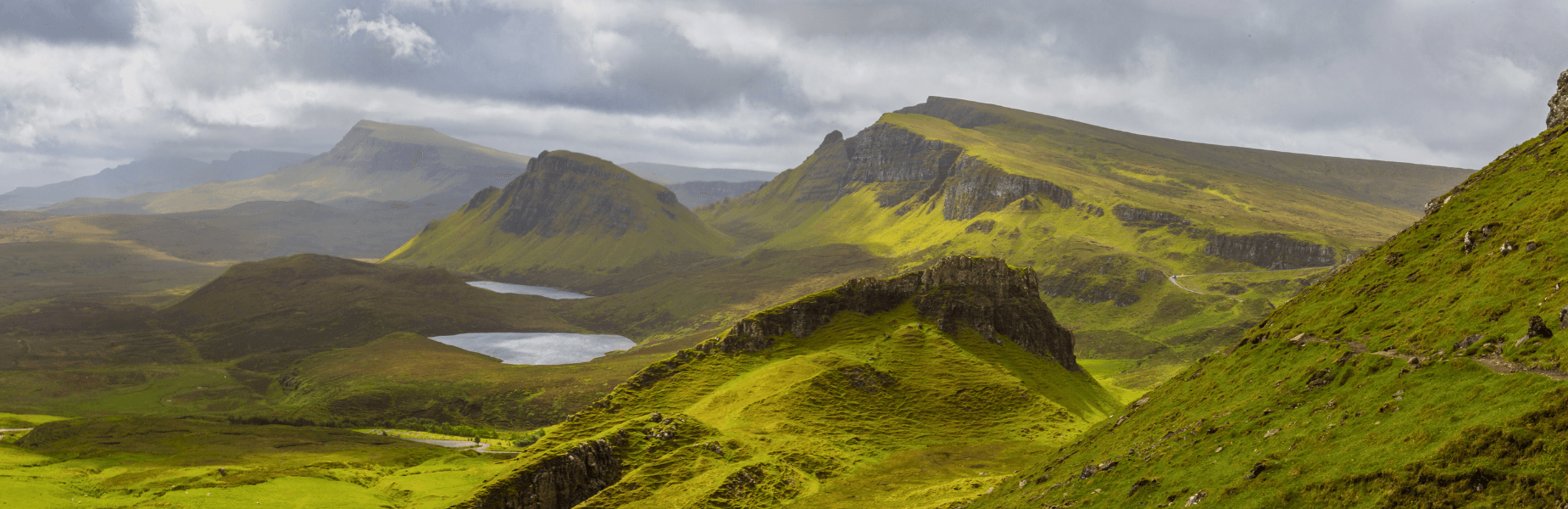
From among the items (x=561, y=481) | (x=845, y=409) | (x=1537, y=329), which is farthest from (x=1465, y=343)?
(x=561, y=481)

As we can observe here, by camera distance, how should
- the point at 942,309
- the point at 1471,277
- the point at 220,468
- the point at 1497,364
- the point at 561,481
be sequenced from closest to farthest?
the point at 1497,364 → the point at 1471,277 → the point at 561,481 → the point at 220,468 → the point at 942,309

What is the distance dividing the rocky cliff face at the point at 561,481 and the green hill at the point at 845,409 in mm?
151

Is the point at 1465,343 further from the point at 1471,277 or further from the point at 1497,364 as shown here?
the point at 1471,277

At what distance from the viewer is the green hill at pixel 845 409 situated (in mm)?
92062

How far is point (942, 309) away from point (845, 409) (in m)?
37.5

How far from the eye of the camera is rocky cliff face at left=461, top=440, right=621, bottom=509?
311 ft

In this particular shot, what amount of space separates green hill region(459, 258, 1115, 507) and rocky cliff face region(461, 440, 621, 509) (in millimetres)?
151

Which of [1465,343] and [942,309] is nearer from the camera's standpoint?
[1465,343]

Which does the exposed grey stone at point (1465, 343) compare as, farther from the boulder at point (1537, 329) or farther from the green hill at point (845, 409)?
the green hill at point (845, 409)

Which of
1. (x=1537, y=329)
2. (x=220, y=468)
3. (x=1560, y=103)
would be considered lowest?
→ (x=220, y=468)

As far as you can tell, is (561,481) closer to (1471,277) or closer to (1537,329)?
(1537,329)

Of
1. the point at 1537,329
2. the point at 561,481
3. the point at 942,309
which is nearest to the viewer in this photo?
the point at 1537,329

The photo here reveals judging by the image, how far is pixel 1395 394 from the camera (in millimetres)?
47000

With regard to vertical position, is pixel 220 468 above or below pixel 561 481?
below
